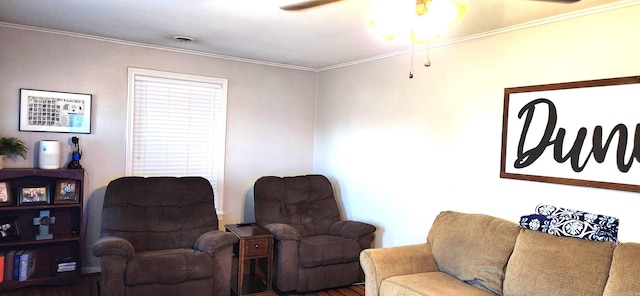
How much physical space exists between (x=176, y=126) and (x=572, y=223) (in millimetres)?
3647

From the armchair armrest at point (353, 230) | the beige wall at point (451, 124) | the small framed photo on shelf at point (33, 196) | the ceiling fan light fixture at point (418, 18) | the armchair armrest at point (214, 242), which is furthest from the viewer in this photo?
the armchair armrest at point (353, 230)

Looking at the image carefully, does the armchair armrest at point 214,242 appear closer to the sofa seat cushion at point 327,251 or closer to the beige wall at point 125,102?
the sofa seat cushion at point 327,251

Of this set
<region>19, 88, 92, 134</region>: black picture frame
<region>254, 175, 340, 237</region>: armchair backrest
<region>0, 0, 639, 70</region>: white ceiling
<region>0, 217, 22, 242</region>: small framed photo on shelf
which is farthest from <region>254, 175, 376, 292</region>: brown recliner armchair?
<region>0, 217, 22, 242</region>: small framed photo on shelf

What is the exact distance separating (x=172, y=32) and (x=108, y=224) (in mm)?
1739

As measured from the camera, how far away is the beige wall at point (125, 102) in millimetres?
3711

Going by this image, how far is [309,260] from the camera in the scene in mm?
3766

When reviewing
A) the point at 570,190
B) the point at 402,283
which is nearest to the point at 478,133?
the point at 570,190

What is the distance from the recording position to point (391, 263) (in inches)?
120

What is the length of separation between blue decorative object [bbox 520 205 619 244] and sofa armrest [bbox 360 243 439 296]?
0.75m

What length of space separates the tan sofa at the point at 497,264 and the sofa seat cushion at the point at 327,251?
810mm

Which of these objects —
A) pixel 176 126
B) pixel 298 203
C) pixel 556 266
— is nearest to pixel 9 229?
pixel 176 126

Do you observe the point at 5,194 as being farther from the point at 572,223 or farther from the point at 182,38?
the point at 572,223

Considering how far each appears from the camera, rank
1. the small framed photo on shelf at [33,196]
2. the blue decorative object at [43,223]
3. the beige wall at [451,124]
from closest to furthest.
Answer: the beige wall at [451,124] < the small framed photo on shelf at [33,196] < the blue decorative object at [43,223]

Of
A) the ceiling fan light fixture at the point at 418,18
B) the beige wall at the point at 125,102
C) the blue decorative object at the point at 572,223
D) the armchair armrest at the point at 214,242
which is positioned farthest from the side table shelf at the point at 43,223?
the blue decorative object at the point at 572,223
